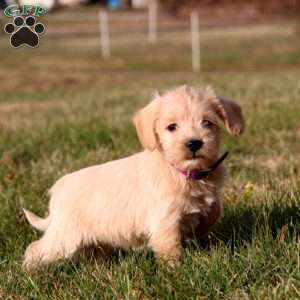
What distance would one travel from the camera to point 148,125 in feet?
12.4

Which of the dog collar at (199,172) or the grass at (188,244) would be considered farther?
the dog collar at (199,172)

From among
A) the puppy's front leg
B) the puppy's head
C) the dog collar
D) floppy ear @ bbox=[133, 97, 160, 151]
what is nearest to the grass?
the puppy's front leg

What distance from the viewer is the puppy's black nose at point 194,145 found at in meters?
3.55

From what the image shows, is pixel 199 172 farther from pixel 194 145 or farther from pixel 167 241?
pixel 167 241

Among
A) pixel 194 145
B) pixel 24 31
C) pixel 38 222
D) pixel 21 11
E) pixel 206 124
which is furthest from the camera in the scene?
pixel 21 11

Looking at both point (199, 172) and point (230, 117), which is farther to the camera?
point (230, 117)

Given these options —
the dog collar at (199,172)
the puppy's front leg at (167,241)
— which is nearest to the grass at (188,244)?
the puppy's front leg at (167,241)

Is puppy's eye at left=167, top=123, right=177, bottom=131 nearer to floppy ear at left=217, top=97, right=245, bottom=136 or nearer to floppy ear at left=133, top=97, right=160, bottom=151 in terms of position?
floppy ear at left=133, top=97, right=160, bottom=151

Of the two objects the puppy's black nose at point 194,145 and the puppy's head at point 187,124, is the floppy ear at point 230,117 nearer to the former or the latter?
the puppy's head at point 187,124

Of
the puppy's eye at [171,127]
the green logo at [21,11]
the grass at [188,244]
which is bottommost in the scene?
the grass at [188,244]

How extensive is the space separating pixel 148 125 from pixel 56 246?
34.0 inches

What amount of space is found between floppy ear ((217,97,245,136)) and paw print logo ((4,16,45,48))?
64.6 inches

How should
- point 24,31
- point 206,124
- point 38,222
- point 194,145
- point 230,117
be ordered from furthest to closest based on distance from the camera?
point 24,31
point 38,222
point 230,117
point 206,124
point 194,145

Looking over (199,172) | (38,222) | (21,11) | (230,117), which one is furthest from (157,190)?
(21,11)
